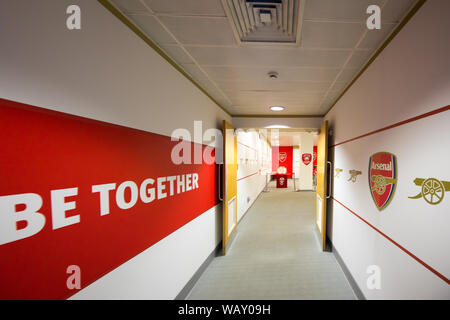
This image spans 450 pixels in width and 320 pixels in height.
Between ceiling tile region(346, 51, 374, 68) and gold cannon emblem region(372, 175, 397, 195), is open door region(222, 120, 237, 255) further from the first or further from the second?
gold cannon emblem region(372, 175, 397, 195)

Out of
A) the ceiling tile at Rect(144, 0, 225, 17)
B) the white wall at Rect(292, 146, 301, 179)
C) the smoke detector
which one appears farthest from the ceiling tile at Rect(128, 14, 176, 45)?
the white wall at Rect(292, 146, 301, 179)

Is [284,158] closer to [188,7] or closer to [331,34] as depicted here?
[331,34]

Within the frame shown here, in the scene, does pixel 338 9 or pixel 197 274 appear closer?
pixel 338 9

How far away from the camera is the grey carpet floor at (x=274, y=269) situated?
2334 mm

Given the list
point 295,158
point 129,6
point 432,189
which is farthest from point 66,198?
point 295,158

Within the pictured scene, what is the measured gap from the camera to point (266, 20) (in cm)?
145

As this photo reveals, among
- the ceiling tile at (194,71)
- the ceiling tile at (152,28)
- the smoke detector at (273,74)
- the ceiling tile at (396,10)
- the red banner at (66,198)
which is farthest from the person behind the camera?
the smoke detector at (273,74)

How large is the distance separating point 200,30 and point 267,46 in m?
0.63

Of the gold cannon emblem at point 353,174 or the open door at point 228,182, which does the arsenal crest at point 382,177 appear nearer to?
the gold cannon emblem at point 353,174

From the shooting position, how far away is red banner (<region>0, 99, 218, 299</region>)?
0.79m

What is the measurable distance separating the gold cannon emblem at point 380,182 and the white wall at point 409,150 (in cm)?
15

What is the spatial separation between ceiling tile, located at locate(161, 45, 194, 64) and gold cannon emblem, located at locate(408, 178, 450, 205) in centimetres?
222

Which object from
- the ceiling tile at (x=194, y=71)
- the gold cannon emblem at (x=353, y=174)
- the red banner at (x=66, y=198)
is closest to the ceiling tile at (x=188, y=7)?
the ceiling tile at (x=194, y=71)
